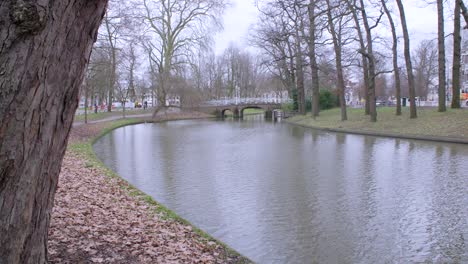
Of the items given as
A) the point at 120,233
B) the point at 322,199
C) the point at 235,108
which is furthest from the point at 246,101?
the point at 120,233

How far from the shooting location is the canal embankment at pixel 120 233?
470cm

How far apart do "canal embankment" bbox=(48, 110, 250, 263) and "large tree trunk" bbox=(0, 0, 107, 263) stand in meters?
1.75

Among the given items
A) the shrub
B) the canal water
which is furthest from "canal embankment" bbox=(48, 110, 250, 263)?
the shrub

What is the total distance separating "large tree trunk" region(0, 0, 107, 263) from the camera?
2359 millimetres

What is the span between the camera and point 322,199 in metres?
9.41

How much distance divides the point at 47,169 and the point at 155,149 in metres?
17.6

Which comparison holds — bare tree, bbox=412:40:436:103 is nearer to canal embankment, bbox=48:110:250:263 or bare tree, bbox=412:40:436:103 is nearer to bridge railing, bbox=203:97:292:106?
bridge railing, bbox=203:97:292:106

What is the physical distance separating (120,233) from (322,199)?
16.6 ft

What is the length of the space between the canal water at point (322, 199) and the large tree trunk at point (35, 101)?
3.82 metres

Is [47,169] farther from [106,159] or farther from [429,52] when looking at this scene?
[429,52]

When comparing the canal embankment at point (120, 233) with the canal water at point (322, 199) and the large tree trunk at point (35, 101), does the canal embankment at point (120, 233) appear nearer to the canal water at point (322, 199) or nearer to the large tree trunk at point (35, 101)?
the canal water at point (322, 199)

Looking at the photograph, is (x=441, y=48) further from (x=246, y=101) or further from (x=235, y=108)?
(x=235, y=108)

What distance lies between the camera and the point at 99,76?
3731 cm

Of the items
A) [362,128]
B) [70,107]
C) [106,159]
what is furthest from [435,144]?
[70,107]
